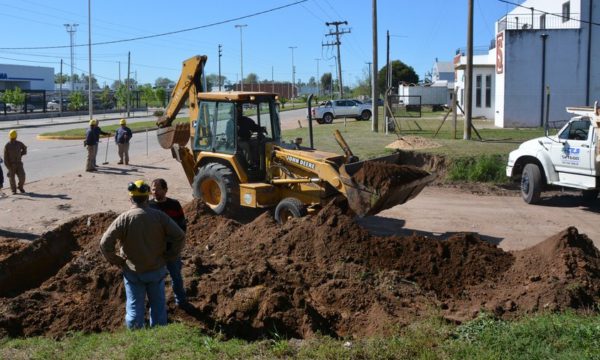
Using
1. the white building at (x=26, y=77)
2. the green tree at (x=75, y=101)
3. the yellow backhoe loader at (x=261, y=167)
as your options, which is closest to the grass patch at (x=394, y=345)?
the yellow backhoe loader at (x=261, y=167)

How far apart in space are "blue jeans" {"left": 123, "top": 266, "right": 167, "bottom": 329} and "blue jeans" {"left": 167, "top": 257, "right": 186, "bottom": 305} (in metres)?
0.49

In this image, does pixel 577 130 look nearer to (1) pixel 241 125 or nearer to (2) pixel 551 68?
(1) pixel 241 125

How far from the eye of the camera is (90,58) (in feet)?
160

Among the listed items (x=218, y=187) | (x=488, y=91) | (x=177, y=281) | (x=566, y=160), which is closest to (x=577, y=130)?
(x=566, y=160)

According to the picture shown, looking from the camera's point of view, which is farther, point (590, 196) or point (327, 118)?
point (327, 118)

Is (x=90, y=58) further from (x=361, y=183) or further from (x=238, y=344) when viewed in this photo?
(x=238, y=344)

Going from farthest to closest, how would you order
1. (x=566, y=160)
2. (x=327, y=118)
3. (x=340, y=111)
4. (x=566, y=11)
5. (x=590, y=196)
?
(x=340, y=111) → (x=327, y=118) → (x=566, y=11) → (x=590, y=196) → (x=566, y=160)

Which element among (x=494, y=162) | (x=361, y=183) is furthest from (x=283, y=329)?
(x=494, y=162)

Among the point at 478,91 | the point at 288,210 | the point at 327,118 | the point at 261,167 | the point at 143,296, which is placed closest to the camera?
the point at 143,296

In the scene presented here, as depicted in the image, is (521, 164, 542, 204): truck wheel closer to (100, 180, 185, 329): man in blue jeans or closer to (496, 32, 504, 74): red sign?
(100, 180, 185, 329): man in blue jeans

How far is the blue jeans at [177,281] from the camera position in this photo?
287 inches

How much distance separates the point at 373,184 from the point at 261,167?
8.50 feet

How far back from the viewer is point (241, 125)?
505 inches

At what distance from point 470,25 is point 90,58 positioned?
31.5 meters
